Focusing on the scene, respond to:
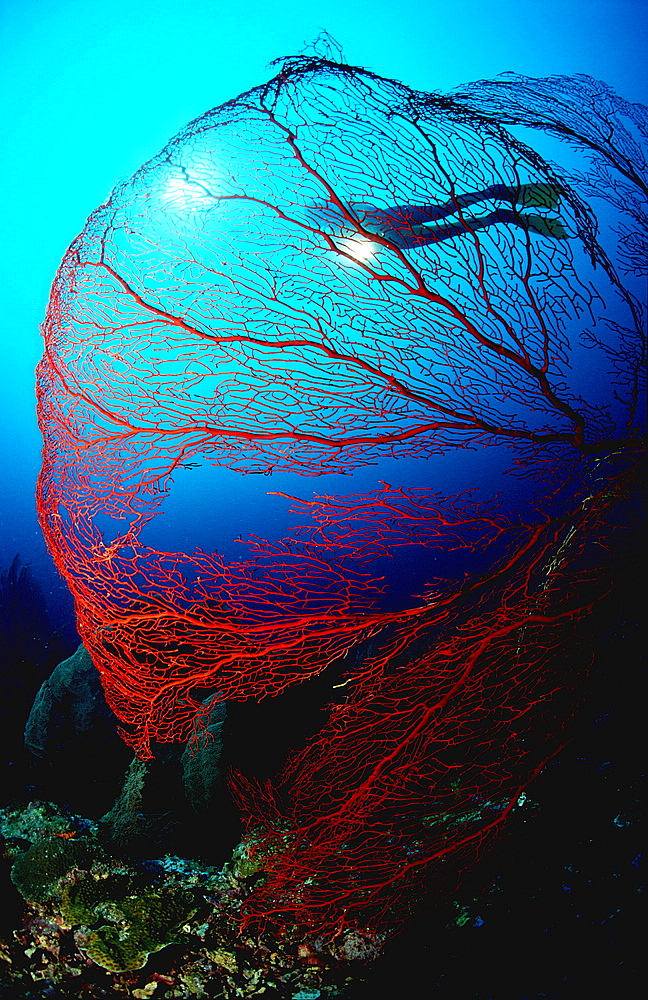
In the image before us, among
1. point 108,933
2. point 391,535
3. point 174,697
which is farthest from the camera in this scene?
point 108,933

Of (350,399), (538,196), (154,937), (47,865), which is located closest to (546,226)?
(538,196)

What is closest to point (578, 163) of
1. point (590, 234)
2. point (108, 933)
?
point (590, 234)

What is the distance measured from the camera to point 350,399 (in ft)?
7.15

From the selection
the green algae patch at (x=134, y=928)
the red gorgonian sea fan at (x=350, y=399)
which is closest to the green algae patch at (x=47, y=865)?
the green algae patch at (x=134, y=928)

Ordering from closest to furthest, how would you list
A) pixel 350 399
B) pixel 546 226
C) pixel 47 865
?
pixel 350 399 < pixel 546 226 < pixel 47 865

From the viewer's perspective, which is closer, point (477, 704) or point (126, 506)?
point (477, 704)

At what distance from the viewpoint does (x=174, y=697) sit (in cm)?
257

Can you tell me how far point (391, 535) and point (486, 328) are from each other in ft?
3.76

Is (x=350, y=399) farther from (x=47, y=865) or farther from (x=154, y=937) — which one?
(x=47, y=865)

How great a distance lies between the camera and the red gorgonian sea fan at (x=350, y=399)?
217 cm

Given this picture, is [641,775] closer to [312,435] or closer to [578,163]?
[312,435]

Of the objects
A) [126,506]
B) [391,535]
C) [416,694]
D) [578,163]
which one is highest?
[578,163]

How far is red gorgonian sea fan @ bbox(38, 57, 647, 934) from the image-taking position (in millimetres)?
2168

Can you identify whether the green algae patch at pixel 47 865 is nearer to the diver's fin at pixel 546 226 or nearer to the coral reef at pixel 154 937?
the coral reef at pixel 154 937
